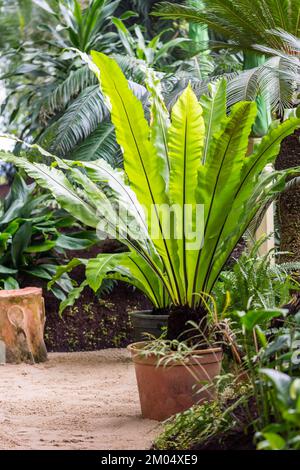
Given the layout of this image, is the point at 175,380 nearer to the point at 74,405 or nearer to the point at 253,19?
the point at 74,405

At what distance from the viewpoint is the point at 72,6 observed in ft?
23.0

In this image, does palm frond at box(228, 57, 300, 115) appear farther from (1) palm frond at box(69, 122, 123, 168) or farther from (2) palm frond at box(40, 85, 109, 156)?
(2) palm frond at box(40, 85, 109, 156)

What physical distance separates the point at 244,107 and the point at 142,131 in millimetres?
523

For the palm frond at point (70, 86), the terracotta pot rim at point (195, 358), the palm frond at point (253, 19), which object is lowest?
the terracotta pot rim at point (195, 358)

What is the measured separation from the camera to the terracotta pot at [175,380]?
10.5 feet

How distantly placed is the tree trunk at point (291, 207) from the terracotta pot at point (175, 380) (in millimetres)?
1813

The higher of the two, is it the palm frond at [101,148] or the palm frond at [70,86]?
the palm frond at [70,86]

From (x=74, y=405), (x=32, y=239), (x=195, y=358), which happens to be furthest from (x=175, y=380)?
(x=32, y=239)

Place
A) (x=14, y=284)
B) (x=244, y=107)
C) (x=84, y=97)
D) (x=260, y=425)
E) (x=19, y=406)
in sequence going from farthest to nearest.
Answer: (x=84, y=97)
(x=14, y=284)
(x=19, y=406)
(x=244, y=107)
(x=260, y=425)

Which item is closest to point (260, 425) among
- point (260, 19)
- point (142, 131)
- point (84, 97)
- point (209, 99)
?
point (142, 131)

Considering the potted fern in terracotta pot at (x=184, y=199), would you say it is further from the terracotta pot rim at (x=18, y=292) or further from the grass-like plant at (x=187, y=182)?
the terracotta pot rim at (x=18, y=292)

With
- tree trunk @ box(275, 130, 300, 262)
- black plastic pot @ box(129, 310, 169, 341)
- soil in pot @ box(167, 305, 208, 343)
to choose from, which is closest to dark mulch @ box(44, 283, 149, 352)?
black plastic pot @ box(129, 310, 169, 341)

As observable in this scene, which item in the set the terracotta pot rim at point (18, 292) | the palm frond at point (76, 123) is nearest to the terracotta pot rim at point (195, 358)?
the terracotta pot rim at point (18, 292)

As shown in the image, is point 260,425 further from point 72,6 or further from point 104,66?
point 72,6
